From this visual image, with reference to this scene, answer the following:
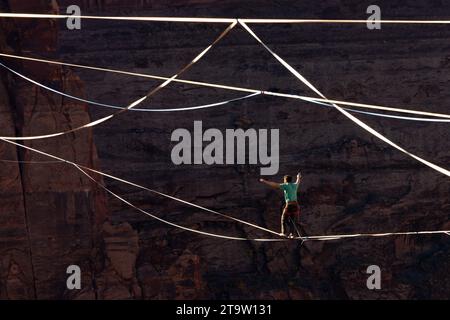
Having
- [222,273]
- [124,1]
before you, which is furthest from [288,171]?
[124,1]

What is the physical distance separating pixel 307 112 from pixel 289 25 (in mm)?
1444

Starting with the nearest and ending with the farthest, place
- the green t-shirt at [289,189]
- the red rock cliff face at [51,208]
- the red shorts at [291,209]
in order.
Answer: the green t-shirt at [289,189] → the red shorts at [291,209] → the red rock cliff face at [51,208]

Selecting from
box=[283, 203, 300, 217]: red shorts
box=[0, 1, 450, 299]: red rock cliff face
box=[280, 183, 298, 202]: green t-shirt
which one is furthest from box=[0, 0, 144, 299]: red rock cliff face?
box=[280, 183, 298, 202]: green t-shirt

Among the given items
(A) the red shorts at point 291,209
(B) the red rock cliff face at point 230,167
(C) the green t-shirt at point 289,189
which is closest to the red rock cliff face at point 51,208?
(B) the red rock cliff face at point 230,167

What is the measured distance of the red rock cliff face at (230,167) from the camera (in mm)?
12898

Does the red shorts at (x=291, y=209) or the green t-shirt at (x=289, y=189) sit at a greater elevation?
the green t-shirt at (x=289, y=189)

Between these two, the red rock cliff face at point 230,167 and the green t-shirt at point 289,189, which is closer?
the green t-shirt at point 289,189

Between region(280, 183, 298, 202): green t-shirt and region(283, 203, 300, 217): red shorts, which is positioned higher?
region(280, 183, 298, 202): green t-shirt

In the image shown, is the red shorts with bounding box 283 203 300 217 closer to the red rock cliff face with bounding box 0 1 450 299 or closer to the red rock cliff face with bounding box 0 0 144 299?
the red rock cliff face with bounding box 0 1 450 299

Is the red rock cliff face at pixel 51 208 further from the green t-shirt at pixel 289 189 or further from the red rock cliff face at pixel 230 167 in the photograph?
the green t-shirt at pixel 289 189

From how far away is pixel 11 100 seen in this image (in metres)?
13.1

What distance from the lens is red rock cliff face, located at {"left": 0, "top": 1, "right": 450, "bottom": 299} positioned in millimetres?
12898

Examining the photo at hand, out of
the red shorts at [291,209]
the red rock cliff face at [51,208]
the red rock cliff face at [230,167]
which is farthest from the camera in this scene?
the red rock cliff face at [51,208]

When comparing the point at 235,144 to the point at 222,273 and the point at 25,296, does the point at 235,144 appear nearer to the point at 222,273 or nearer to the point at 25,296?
the point at 222,273
